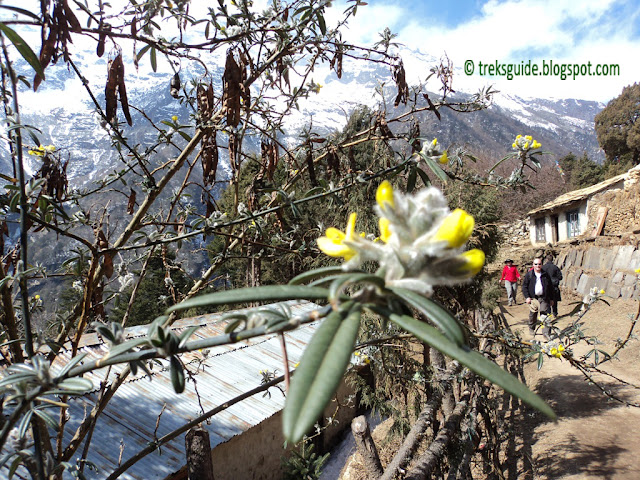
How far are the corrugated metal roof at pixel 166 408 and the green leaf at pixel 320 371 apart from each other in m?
2.63

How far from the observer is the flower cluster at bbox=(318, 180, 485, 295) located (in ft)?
1.64

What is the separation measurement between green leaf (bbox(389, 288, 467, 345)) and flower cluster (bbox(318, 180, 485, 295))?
0.01 meters

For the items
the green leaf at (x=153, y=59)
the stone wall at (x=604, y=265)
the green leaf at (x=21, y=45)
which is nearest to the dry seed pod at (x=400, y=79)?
the green leaf at (x=153, y=59)

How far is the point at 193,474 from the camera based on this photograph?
199cm

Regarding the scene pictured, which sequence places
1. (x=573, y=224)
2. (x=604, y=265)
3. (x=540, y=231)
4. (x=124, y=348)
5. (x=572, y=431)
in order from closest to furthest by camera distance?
1. (x=124, y=348)
2. (x=572, y=431)
3. (x=604, y=265)
4. (x=573, y=224)
5. (x=540, y=231)

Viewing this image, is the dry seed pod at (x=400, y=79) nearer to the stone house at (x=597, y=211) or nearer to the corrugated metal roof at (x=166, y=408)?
the corrugated metal roof at (x=166, y=408)

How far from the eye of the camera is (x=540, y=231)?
1981cm

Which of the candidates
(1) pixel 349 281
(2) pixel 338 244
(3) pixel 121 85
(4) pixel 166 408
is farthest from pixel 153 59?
(4) pixel 166 408

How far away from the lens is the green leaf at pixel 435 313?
478mm

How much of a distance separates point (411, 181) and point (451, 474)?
3.31 m

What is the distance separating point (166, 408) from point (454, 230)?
4963 millimetres

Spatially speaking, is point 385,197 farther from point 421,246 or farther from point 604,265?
point 604,265

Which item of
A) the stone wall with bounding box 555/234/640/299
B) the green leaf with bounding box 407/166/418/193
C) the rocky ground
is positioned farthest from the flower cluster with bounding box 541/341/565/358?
the stone wall with bounding box 555/234/640/299

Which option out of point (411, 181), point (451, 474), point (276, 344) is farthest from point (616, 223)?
point (411, 181)
